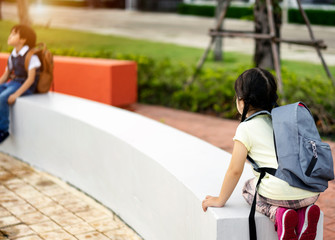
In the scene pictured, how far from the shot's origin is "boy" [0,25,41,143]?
6234mm

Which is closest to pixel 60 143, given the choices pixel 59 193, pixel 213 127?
pixel 59 193

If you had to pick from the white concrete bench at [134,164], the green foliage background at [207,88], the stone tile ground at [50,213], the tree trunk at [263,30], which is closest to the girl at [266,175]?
the white concrete bench at [134,164]

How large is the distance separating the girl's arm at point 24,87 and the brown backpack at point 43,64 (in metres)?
0.10

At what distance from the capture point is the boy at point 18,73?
20.5ft

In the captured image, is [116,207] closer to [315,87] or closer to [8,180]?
[8,180]

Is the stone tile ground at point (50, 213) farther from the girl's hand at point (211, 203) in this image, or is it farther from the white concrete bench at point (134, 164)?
the girl's hand at point (211, 203)

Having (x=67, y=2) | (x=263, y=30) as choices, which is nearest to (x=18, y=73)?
(x=263, y=30)

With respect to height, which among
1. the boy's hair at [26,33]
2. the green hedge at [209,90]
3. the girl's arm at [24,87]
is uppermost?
the boy's hair at [26,33]

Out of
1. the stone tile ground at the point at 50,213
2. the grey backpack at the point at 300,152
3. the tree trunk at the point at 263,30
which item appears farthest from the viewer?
the tree trunk at the point at 263,30

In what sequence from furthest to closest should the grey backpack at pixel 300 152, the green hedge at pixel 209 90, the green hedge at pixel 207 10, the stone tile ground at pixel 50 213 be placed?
the green hedge at pixel 207 10
the green hedge at pixel 209 90
the stone tile ground at pixel 50 213
the grey backpack at pixel 300 152

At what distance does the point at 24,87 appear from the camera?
20.6 feet

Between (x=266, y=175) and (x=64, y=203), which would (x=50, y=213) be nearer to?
(x=64, y=203)

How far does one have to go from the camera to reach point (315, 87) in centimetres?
781

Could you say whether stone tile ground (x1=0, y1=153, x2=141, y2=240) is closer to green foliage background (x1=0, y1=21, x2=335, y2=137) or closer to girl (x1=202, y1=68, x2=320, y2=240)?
girl (x1=202, y1=68, x2=320, y2=240)
